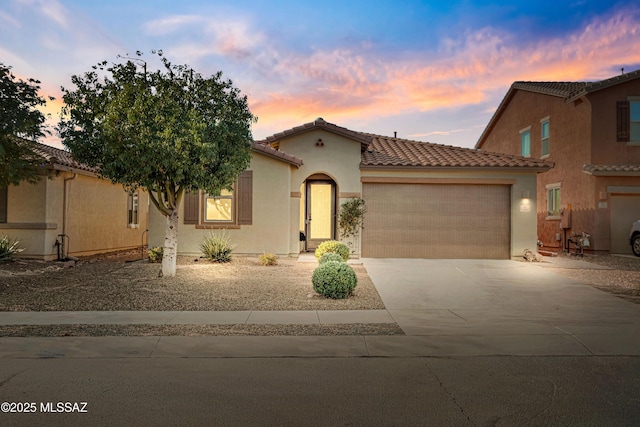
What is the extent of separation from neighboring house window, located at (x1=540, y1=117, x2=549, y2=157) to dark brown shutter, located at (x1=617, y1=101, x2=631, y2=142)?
12.4ft

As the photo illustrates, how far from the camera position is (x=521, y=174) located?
54.4 feet

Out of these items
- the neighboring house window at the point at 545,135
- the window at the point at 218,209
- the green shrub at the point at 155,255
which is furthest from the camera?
the neighboring house window at the point at 545,135

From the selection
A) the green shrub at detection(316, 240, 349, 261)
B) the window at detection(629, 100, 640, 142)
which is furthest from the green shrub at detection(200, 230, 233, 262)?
the window at detection(629, 100, 640, 142)

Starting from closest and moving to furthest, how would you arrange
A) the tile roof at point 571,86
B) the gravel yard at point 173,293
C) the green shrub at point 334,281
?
the gravel yard at point 173,293 → the green shrub at point 334,281 → the tile roof at point 571,86

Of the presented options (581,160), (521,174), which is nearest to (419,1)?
(521,174)

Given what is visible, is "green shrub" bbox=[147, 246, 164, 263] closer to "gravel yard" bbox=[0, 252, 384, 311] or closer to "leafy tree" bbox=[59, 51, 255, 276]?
"gravel yard" bbox=[0, 252, 384, 311]

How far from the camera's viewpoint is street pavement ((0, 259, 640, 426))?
433 cm

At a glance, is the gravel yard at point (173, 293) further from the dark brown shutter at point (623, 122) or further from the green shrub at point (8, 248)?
the dark brown shutter at point (623, 122)

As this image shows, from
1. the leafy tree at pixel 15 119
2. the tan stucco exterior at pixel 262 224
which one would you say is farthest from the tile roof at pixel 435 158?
the leafy tree at pixel 15 119

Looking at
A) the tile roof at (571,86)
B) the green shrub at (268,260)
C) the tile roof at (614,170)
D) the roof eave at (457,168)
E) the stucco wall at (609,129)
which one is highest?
the tile roof at (571,86)

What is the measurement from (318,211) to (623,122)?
13.2 metres

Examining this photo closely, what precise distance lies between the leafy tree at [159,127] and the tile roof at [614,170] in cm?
1433

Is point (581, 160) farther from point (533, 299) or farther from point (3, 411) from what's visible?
point (3, 411)

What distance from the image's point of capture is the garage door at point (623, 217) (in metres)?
19.2
